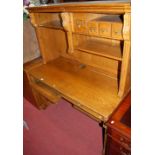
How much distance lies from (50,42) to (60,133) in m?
1.17

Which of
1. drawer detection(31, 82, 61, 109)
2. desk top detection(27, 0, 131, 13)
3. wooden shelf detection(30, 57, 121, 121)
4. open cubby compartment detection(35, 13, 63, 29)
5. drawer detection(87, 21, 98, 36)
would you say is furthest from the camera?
drawer detection(31, 82, 61, 109)

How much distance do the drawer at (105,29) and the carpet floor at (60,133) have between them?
1.22m

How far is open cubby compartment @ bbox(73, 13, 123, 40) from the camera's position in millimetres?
1001

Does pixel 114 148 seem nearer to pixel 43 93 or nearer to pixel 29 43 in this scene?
pixel 43 93

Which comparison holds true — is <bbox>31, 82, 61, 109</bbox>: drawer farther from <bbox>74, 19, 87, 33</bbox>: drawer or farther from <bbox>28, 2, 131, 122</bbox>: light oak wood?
<bbox>74, 19, 87, 33</bbox>: drawer

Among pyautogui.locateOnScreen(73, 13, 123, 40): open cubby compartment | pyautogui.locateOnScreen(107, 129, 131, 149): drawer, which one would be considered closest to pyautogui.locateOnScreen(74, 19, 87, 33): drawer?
pyautogui.locateOnScreen(73, 13, 123, 40): open cubby compartment

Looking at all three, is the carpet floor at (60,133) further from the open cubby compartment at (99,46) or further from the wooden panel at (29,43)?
the open cubby compartment at (99,46)

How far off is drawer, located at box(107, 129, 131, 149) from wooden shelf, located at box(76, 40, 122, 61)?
55 centimetres

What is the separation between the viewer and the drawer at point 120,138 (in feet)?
3.30

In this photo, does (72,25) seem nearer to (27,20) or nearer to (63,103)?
(27,20)

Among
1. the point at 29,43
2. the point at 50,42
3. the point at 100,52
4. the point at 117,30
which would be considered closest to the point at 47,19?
the point at 50,42

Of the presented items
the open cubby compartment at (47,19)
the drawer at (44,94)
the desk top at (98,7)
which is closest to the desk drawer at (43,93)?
the drawer at (44,94)
